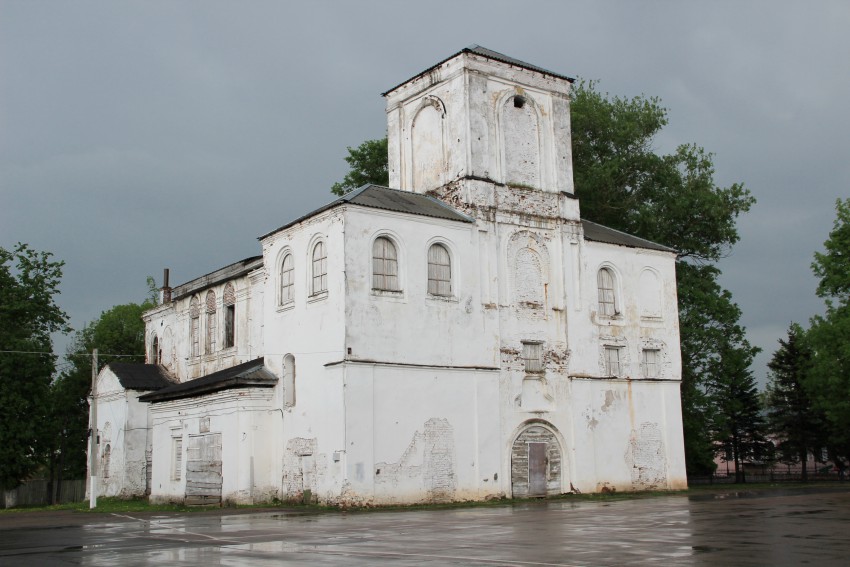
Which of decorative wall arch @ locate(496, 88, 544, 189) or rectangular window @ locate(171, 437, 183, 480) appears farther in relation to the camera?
rectangular window @ locate(171, 437, 183, 480)

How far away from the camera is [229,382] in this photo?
27.7m

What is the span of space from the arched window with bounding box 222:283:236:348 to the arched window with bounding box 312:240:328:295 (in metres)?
8.27

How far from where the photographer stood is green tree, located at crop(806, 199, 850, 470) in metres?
40.4

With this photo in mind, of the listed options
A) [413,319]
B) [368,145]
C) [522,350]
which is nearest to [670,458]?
[522,350]

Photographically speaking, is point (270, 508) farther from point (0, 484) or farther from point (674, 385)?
point (0, 484)

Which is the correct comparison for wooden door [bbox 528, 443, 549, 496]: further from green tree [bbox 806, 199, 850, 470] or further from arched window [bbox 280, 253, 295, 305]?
green tree [bbox 806, 199, 850, 470]

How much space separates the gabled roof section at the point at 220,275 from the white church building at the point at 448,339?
172mm

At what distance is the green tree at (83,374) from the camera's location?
54.6 meters

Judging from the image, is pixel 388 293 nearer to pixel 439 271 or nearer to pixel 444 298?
pixel 444 298

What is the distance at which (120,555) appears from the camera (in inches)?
512

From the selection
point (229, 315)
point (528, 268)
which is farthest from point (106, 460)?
point (528, 268)

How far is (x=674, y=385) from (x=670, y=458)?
8.72 ft

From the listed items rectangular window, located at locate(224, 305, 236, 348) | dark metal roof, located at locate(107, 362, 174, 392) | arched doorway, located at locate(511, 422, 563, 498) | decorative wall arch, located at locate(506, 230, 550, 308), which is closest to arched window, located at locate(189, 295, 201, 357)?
dark metal roof, located at locate(107, 362, 174, 392)

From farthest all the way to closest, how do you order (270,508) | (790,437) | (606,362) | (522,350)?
(790,437)
(606,362)
(522,350)
(270,508)
